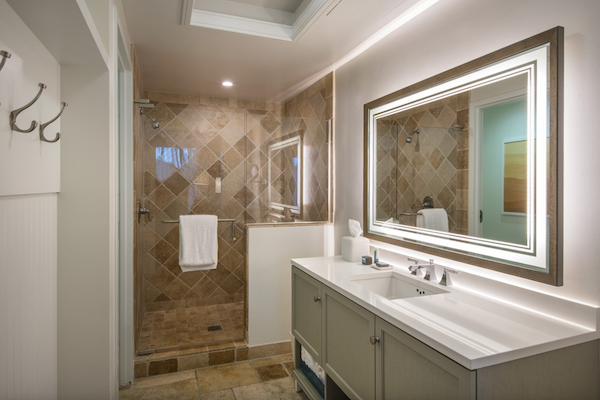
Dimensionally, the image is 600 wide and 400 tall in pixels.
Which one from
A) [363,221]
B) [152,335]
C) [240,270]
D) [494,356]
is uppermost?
[363,221]

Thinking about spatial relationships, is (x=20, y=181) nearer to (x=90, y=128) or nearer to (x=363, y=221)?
(x=90, y=128)

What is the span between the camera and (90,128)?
1.47 m

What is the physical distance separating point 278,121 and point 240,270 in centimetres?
154

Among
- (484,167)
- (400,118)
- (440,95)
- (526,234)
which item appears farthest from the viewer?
(400,118)

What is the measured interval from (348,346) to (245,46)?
6.74ft

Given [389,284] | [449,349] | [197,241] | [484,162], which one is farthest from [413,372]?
[197,241]

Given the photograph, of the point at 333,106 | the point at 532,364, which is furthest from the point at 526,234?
the point at 333,106

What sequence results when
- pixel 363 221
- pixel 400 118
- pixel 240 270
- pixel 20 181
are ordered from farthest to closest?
pixel 240 270
pixel 363 221
pixel 400 118
pixel 20 181

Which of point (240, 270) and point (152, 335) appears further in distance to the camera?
point (240, 270)

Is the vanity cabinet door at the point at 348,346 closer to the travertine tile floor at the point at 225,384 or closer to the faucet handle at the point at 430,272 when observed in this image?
the faucet handle at the point at 430,272

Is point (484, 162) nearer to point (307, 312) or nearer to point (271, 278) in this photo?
point (307, 312)

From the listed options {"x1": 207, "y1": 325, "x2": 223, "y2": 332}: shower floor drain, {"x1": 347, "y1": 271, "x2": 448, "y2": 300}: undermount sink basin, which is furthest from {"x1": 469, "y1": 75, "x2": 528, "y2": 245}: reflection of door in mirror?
{"x1": 207, "y1": 325, "x2": 223, "y2": 332}: shower floor drain

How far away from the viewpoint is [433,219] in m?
2.01

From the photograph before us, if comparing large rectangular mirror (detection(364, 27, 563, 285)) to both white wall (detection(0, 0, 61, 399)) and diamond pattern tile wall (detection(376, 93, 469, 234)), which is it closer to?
diamond pattern tile wall (detection(376, 93, 469, 234))
